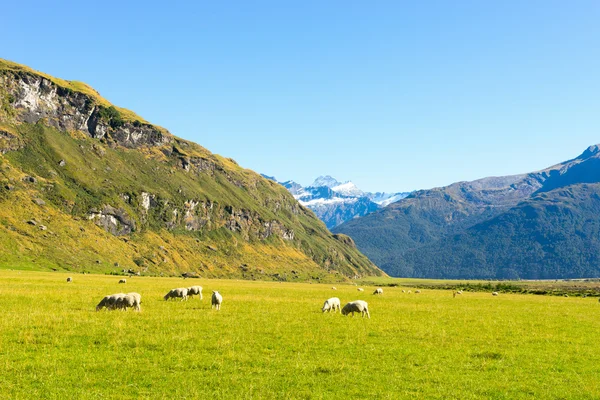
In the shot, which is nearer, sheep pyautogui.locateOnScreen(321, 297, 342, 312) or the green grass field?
the green grass field

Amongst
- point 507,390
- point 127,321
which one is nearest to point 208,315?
point 127,321

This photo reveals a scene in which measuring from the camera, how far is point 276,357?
2416 centimetres

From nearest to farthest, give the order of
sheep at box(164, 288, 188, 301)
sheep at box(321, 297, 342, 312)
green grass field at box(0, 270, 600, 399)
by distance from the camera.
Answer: green grass field at box(0, 270, 600, 399) → sheep at box(321, 297, 342, 312) → sheep at box(164, 288, 188, 301)

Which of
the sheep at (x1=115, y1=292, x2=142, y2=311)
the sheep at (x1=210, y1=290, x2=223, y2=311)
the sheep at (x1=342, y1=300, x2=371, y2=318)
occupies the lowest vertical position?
the sheep at (x1=342, y1=300, x2=371, y2=318)

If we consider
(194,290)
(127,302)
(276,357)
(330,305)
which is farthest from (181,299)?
(276,357)

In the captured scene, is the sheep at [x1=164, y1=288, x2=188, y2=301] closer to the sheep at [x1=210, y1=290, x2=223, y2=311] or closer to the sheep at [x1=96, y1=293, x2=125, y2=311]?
the sheep at [x1=210, y1=290, x2=223, y2=311]

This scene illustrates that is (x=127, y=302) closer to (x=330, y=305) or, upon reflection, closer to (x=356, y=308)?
(x=330, y=305)

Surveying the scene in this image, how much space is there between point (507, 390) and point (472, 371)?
112 inches

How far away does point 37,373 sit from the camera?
20.0m

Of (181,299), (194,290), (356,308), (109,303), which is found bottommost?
(356,308)

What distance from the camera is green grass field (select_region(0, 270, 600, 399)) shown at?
1916 centimetres

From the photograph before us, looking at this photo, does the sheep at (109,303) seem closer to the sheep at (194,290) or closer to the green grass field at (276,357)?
the green grass field at (276,357)

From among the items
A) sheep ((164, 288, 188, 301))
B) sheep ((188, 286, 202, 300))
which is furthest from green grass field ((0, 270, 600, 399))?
sheep ((188, 286, 202, 300))

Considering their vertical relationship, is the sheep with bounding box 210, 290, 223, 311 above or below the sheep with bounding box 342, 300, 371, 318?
above
